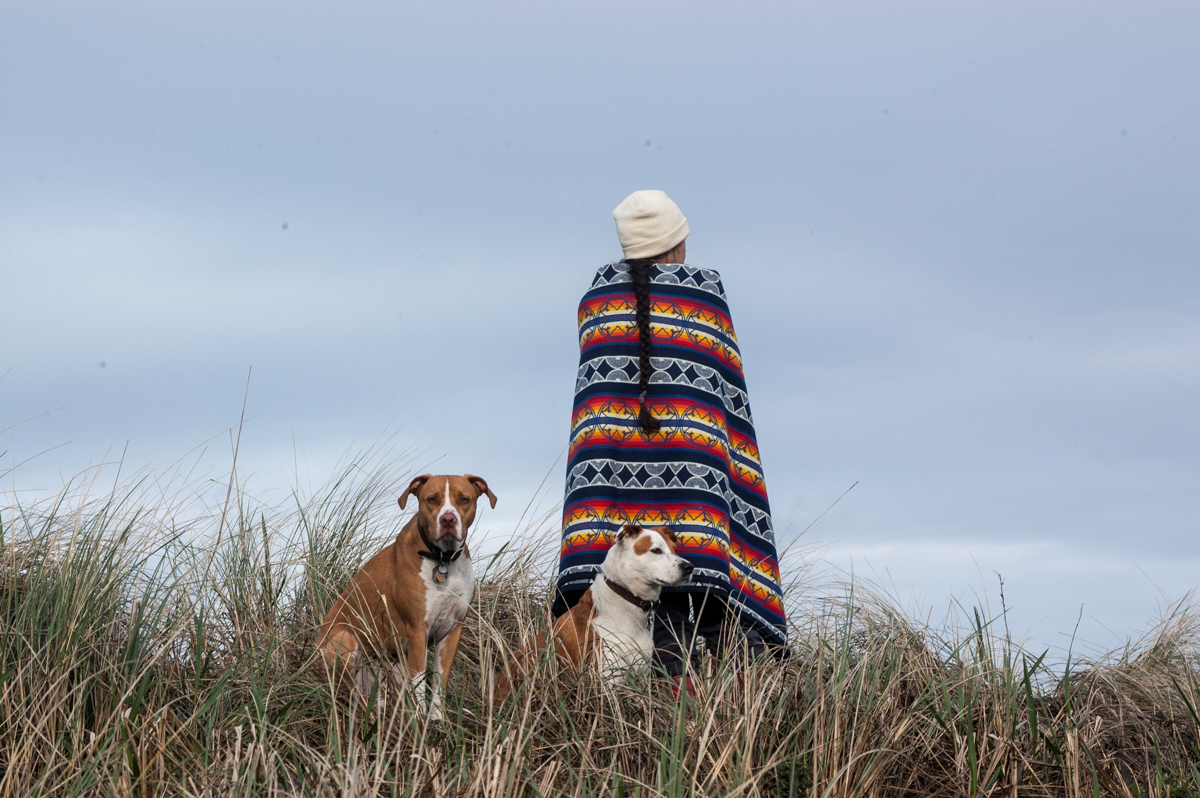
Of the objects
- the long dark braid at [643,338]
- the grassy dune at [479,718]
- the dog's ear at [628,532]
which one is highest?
the long dark braid at [643,338]

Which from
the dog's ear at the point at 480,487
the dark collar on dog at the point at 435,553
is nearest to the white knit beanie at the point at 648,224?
the dog's ear at the point at 480,487

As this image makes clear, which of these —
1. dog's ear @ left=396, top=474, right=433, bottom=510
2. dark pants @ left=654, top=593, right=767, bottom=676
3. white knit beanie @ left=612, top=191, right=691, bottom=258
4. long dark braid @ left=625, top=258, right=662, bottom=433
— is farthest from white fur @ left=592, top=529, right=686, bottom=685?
white knit beanie @ left=612, top=191, right=691, bottom=258

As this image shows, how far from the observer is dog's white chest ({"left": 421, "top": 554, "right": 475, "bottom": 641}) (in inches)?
211

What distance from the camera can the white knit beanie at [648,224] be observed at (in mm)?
5551

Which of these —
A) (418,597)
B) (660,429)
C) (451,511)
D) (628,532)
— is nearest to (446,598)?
(418,597)

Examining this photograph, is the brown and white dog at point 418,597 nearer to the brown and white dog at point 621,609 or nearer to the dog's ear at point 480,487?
the dog's ear at point 480,487

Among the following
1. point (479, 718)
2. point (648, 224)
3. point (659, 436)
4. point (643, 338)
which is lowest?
point (479, 718)

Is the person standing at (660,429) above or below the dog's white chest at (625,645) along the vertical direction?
above

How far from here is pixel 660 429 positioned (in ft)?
17.7

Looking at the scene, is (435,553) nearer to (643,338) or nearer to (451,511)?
(451,511)

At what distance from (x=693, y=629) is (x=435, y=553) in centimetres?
134

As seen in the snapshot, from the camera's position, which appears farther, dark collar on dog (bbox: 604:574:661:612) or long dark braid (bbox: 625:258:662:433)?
long dark braid (bbox: 625:258:662:433)

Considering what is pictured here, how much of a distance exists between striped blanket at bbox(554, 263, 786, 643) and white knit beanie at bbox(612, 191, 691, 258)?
0.13 m

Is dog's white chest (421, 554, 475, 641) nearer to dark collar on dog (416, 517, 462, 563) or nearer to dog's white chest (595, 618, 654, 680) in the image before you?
dark collar on dog (416, 517, 462, 563)
